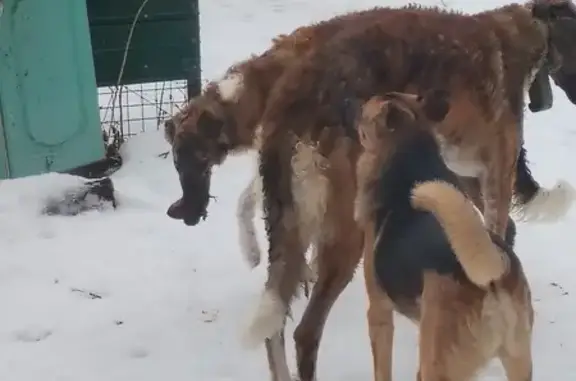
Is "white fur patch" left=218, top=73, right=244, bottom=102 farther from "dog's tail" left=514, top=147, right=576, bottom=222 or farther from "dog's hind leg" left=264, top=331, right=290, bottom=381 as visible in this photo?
"dog's tail" left=514, top=147, right=576, bottom=222

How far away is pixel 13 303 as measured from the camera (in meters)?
4.54

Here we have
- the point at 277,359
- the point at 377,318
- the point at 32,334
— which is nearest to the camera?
the point at 377,318

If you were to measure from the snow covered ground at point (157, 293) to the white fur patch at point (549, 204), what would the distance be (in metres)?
0.42

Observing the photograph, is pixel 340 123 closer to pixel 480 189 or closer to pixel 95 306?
pixel 480 189

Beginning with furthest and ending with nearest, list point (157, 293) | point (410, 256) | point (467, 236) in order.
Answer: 1. point (157, 293)
2. point (410, 256)
3. point (467, 236)

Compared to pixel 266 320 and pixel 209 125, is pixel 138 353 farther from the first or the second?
pixel 209 125

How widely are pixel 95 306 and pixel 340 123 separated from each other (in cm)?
166

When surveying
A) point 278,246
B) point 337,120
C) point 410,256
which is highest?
point 337,120

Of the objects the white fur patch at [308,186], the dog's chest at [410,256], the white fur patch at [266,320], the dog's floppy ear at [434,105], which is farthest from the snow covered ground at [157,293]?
the dog's floppy ear at [434,105]

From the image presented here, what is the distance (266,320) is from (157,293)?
119 cm

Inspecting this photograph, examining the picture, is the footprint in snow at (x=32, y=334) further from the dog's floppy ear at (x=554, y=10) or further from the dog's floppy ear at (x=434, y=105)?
the dog's floppy ear at (x=554, y=10)

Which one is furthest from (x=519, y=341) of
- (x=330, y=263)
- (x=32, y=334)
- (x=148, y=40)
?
(x=148, y=40)

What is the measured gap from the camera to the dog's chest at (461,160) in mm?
4047

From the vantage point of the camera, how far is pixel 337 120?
3.68 m
